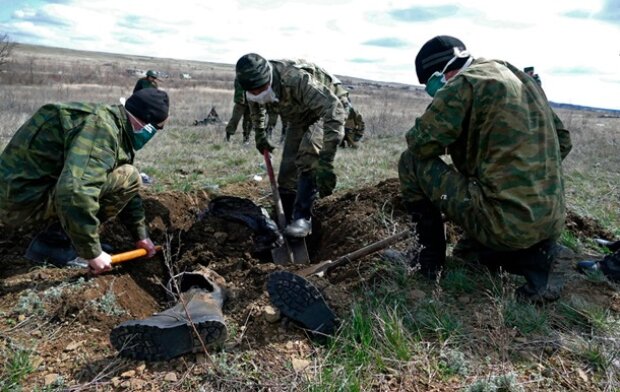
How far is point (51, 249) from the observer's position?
3.51 metres

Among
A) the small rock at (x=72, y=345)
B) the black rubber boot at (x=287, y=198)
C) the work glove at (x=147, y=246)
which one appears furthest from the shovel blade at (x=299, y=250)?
the small rock at (x=72, y=345)

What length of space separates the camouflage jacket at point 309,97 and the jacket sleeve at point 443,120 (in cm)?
113

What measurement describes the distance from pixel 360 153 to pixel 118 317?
652 centimetres

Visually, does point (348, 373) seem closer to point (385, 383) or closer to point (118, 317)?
point (385, 383)

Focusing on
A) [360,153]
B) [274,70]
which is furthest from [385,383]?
[360,153]

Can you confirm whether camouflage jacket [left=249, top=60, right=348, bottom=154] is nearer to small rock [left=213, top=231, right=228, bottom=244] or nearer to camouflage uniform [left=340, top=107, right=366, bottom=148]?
camouflage uniform [left=340, top=107, right=366, bottom=148]

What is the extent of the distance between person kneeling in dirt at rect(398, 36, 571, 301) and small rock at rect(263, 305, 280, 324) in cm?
118

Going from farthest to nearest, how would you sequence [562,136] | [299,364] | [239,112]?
[239,112], [562,136], [299,364]

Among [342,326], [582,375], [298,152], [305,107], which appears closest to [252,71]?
[305,107]

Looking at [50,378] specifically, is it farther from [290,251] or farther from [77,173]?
[290,251]

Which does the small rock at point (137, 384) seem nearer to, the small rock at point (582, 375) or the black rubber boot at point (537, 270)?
the small rock at point (582, 375)

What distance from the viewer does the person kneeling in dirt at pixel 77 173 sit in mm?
2670

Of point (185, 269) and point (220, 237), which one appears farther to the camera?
point (220, 237)

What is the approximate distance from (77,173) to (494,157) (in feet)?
7.48
